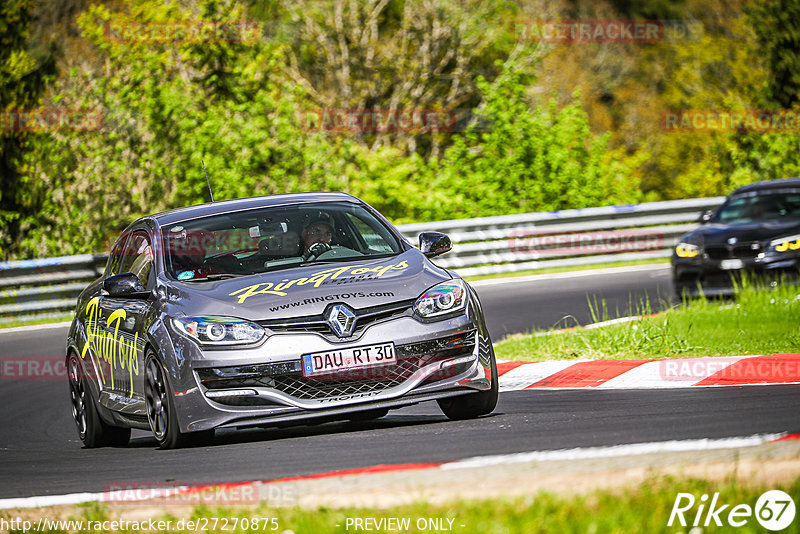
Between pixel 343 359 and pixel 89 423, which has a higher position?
pixel 343 359

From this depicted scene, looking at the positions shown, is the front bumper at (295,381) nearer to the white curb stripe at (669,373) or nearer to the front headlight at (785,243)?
the white curb stripe at (669,373)

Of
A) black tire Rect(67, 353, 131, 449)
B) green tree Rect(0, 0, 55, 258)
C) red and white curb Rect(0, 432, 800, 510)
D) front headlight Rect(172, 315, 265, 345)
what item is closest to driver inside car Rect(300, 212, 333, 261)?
front headlight Rect(172, 315, 265, 345)

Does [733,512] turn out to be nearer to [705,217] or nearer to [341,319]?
[341,319]

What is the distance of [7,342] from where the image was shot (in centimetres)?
1650

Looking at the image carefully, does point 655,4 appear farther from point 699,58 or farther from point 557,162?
point 557,162

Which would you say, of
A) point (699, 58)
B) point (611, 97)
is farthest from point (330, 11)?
point (611, 97)

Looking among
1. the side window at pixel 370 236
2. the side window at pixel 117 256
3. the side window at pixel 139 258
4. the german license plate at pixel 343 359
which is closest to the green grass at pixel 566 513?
the german license plate at pixel 343 359

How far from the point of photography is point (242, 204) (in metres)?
8.71

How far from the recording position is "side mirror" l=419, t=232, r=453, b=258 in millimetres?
8477

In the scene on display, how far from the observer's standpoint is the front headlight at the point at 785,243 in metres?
14.8

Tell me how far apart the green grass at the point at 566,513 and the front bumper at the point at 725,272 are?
34.1 feet

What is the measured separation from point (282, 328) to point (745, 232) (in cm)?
942

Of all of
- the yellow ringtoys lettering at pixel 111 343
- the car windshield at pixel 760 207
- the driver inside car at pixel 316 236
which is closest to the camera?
the yellow ringtoys lettering at pixel 111 343

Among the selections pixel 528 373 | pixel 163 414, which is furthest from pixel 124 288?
pixel 528 373
